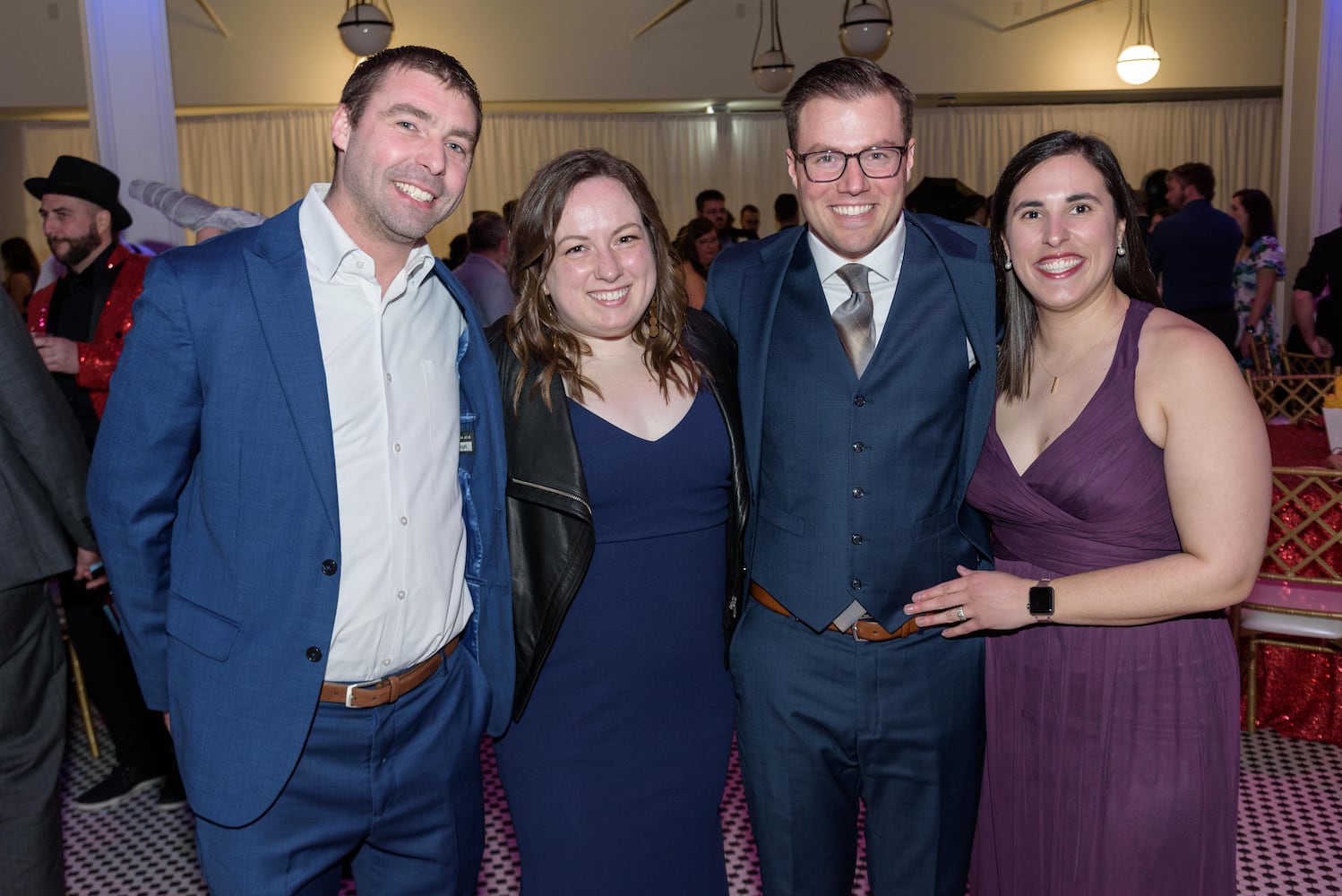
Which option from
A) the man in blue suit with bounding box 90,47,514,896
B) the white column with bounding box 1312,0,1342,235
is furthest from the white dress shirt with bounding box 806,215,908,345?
the white column with bounding box 1312,0,1342,235

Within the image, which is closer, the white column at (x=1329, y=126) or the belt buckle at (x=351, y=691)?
the belt buckle at (x=351, y=691)

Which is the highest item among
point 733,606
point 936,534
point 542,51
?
point 542,51

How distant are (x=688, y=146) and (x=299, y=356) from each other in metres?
10.8

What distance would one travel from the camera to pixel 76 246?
3.48m

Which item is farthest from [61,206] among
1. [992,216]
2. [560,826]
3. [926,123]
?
[926,123]

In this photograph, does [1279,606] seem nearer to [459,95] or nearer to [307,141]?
[459,95]

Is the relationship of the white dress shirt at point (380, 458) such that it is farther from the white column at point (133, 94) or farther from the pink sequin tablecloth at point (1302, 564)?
the white column at point (133, 94)

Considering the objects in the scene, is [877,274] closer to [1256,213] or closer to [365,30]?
[1256,213]

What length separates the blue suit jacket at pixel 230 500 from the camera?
158 cm

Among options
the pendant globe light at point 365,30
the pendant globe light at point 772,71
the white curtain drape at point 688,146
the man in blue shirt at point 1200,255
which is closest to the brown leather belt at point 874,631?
the man in blue shirt at point 1200,255

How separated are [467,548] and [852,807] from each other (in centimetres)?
87

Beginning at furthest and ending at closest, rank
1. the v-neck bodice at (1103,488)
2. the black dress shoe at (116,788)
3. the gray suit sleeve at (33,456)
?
the black dress shoe at (116,788)
the gray suit sleeve at (33,456)
the v-neck bodice at (1103,488)

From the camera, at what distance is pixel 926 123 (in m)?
12.1

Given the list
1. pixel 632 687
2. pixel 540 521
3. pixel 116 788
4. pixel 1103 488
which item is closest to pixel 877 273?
pixel 1103 488
